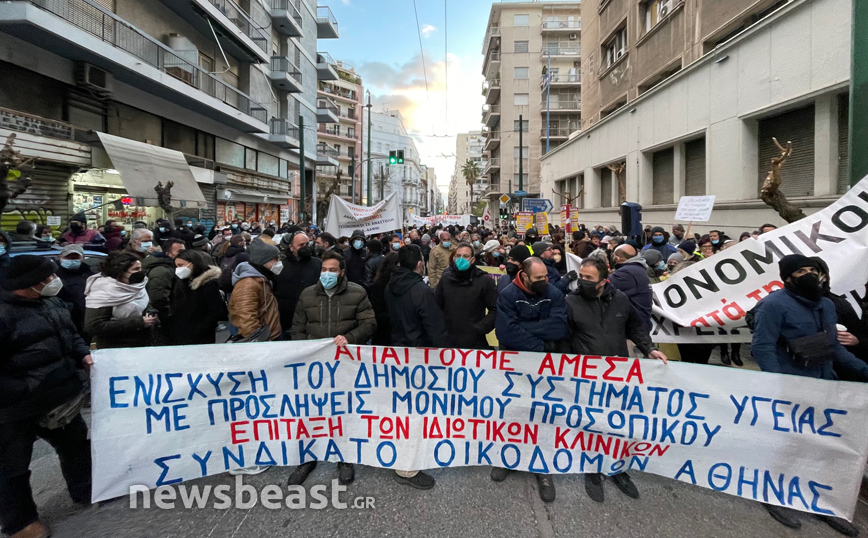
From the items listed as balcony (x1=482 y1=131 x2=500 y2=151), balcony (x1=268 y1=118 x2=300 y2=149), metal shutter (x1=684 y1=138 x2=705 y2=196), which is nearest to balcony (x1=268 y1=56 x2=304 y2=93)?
balcony (x1=268 y1=118 x2=300 y2=149)

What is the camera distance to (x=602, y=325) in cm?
348

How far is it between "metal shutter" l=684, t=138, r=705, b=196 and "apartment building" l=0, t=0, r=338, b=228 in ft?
51.4

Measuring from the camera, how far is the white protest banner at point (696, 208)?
8591 millimetres

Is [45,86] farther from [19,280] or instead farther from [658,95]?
[658,95]

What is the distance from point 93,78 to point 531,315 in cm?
1517

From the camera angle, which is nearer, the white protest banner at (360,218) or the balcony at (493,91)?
the white protest banner at (360,218)

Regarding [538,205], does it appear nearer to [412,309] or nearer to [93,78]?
[412,309]

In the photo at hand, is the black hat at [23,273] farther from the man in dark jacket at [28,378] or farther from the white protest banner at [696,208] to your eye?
the white protest banner at [696,208]

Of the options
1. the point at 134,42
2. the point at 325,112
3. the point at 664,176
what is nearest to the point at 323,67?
the point at 325,112

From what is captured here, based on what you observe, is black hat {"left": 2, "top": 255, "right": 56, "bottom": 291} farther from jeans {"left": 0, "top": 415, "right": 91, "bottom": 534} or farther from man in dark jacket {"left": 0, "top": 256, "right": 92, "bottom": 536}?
jeans {"left": 0, "top": 415, "right": 91, "bottom": 534}

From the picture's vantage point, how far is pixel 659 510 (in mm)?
3082

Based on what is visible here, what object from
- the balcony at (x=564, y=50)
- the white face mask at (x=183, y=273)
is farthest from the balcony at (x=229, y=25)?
the balcony at (x=564, y=50)

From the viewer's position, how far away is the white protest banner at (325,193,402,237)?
9664 mm

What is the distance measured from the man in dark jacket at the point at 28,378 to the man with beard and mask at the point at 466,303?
9.03ft
